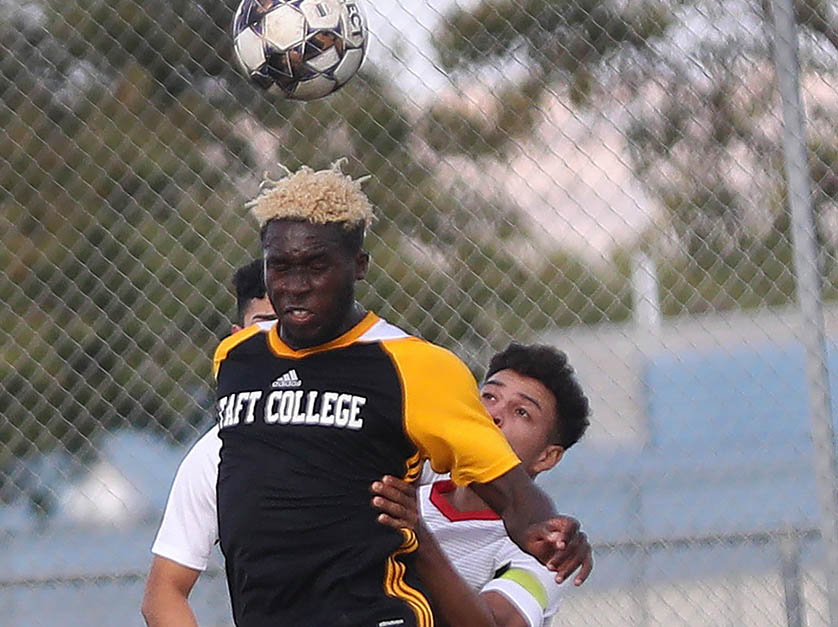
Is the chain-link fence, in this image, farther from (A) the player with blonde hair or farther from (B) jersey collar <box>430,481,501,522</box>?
(A) the player with blonde hair

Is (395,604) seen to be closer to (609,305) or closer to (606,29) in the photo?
(609,305)

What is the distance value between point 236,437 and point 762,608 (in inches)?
113

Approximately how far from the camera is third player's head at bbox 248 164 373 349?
2.56 meters

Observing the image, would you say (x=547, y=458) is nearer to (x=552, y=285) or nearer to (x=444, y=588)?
(x=444, y=588)

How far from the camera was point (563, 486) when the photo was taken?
16.4 feet

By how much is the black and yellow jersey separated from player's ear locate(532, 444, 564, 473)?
639 millimetres

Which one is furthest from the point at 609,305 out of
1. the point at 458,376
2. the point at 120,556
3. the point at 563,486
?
the point at 458,376

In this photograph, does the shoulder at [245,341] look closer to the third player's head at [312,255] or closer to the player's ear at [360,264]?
the third player's head at [312,255]

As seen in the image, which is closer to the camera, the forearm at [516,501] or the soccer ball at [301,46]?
the forearm at [516,501]

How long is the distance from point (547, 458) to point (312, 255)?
2.82 ft

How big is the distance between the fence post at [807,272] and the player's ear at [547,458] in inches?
71.8

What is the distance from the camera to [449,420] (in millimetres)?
2494

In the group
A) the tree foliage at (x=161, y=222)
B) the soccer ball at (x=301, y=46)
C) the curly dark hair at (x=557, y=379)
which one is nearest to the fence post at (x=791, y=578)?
the tree foliage at (x=161, y=222)

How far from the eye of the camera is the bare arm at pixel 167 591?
297 centimetres
